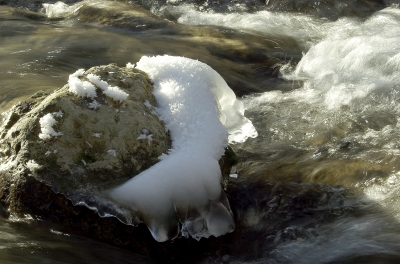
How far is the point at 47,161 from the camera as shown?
9.86ft

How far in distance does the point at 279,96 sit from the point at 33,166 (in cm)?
361

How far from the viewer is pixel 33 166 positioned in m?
2.98

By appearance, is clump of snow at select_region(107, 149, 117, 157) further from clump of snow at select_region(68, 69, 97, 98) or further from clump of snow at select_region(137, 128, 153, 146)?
clump of snow at select_region(68, 69, 97, 98)

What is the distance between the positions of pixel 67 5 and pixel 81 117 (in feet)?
22.8

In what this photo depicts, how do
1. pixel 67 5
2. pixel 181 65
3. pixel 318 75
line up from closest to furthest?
pixel 181 65 < pixel 318 75 < pixel 67 5

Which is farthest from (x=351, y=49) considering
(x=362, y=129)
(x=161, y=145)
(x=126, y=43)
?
(x=161, y=145)

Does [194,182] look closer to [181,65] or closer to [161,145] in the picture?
[161,145]

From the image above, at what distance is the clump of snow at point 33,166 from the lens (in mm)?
2977

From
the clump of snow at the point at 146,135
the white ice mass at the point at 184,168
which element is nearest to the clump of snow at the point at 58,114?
the clump of snow at the point at 146,135

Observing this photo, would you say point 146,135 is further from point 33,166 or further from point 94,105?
point 33,166

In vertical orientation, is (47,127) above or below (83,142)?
above

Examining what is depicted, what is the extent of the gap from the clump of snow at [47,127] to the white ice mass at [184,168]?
1.79ft

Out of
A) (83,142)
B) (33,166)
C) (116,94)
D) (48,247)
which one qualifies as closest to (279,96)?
(116,94)

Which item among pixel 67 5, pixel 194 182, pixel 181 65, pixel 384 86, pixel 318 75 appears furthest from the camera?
pixel 67 5
